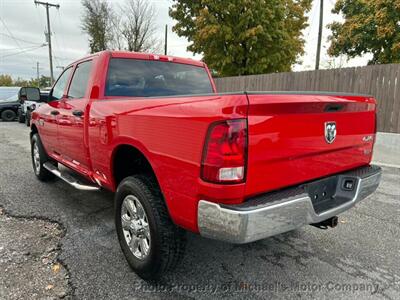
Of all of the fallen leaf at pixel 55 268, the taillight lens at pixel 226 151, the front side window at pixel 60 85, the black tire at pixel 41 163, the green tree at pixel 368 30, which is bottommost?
the fallen leaf at pixel 55 268

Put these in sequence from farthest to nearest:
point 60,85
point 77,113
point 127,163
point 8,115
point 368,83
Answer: point 8,115 → point 368,83 → point 60,85 → point 77,113 → point 127,163

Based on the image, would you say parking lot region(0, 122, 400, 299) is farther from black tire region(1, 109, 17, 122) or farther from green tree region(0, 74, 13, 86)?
green tree region(0, 74, 13, 86)

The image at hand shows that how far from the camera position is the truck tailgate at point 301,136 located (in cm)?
193

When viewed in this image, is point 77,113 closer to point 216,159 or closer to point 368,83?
point 216,159

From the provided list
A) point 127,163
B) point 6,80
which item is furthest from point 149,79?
point 6,80

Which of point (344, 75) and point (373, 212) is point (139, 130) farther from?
point (344, 75)

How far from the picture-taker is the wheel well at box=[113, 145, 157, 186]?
284cm

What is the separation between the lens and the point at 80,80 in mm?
3867

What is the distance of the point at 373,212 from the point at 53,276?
3732mm

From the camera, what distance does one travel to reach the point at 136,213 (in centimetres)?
263

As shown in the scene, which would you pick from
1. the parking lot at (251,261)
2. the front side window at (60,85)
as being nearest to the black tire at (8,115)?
the front side window at (60,85)

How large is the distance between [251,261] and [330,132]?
1.34m

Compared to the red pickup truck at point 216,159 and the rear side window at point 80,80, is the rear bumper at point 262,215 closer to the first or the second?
the red pickup truck at point 216,159

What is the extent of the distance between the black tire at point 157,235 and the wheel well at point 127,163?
351 mm
